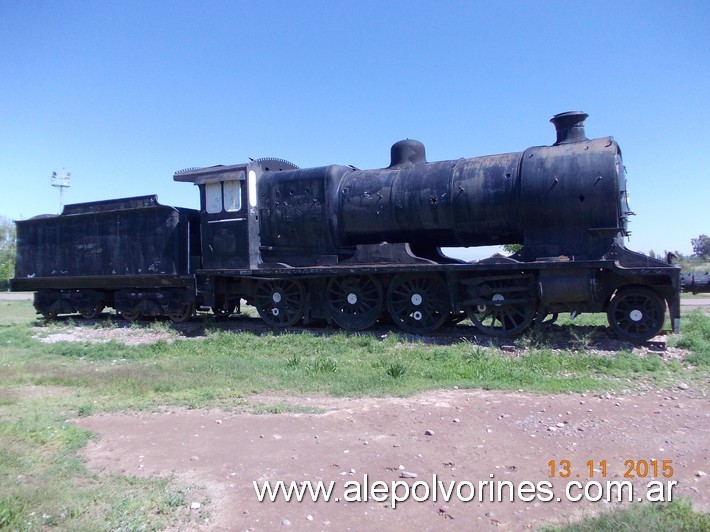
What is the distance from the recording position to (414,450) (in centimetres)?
511

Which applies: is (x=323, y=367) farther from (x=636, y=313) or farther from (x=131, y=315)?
(x=131, y=315)

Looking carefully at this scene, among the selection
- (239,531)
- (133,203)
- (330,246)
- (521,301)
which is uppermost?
(133,203)

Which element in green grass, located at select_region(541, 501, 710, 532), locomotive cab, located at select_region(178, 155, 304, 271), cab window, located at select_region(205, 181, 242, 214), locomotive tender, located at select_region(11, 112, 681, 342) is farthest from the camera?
cab window, located at select_region(205, 181, 242, 214)

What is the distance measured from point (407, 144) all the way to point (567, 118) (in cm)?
341

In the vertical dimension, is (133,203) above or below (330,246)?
above

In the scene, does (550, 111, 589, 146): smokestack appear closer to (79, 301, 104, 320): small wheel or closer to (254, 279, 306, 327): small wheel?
(254, 279, 306, 327): small wheel

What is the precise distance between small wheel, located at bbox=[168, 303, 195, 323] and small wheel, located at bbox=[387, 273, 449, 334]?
5.46 m

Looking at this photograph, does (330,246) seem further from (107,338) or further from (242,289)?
(107,338)

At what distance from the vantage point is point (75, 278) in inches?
616

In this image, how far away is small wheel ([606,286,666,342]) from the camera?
9.50 meters

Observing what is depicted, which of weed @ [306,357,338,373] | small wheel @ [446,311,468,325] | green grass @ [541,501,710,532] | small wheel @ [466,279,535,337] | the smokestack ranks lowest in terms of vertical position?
green grass @ [541,501,710,532]

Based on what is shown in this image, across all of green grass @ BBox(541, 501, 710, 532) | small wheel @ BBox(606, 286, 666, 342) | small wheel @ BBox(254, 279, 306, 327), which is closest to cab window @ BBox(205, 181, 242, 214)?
small wheel @ BBox(254, 279, 306, 327)

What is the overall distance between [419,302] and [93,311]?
9.77 m

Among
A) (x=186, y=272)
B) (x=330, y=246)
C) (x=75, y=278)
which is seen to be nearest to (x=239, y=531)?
(x=330, y=246)
